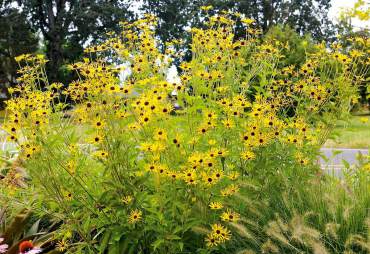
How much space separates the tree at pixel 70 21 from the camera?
27484 millimetres

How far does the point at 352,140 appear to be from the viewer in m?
14.5

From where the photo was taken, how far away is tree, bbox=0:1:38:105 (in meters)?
27.5

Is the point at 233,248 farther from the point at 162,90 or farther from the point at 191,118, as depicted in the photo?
the point at 162,90

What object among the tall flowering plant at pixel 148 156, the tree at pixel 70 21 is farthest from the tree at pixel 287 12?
the tall flowering plant at pixel 148 156

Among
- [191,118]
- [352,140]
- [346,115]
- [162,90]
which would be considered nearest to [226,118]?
[191,118]

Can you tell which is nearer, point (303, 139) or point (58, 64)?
point (303, 139)

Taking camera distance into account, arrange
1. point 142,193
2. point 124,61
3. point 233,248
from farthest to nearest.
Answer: point 124,61, point 233,248, point 142,193

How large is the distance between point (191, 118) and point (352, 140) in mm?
12150

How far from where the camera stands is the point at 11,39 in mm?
28047

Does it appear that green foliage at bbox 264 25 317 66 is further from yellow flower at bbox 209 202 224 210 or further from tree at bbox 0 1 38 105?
yellow flower at bbox 209 202 224 210

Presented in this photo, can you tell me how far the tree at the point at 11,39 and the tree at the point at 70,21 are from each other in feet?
2.42

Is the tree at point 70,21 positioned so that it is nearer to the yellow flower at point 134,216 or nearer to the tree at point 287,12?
the tree at point 287,12

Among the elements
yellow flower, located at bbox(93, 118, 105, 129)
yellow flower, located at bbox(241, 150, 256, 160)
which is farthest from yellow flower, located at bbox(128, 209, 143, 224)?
yellow flower, located at bbox(241, 150, 256, 160)

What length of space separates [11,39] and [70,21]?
337 cm
